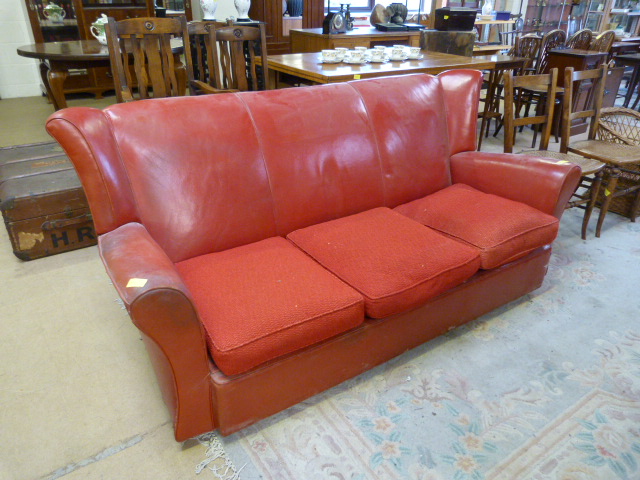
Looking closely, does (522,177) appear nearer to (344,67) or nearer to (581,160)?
(581,160)

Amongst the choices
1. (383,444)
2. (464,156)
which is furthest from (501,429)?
(464,156)

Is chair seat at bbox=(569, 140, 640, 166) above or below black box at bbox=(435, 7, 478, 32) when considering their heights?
below

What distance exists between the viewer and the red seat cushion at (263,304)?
4.29 ft

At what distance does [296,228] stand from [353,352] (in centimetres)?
59

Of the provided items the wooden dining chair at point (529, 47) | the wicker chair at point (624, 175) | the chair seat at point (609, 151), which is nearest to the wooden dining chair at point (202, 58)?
the chair seat at point (609, 151)

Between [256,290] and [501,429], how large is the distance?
945 mm

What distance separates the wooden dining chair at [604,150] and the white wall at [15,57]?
5799mm

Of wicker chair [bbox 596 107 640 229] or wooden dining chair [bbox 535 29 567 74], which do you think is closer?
wicker chair [bbox 596 107 640 229]

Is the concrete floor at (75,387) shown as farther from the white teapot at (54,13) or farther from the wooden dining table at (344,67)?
the white teapot at (54,13)

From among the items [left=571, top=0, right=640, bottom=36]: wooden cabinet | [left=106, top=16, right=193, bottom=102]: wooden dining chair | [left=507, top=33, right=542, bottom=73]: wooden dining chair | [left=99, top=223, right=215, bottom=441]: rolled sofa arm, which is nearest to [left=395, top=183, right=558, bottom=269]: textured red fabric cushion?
[left=99, top=223, right=215, bottom=441]: rolled sofa arm

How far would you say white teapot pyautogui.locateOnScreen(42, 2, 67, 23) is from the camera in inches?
202

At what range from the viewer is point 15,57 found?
18.0 ft

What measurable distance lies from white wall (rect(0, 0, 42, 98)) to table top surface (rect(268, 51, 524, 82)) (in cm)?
370

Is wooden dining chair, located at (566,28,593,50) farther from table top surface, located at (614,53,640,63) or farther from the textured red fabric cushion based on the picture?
the textured red fabric cushion
